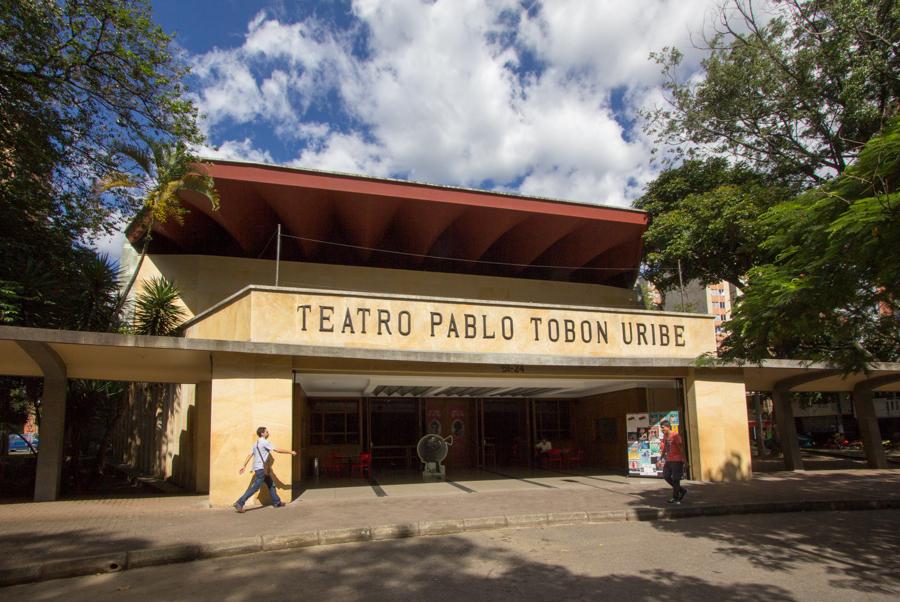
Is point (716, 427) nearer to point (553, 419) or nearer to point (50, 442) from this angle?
point (553, 419)

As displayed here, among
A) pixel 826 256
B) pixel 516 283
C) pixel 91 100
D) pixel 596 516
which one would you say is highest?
pixel 91 100

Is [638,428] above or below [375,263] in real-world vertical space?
below

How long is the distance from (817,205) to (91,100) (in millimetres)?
13973

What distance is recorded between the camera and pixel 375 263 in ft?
62.0

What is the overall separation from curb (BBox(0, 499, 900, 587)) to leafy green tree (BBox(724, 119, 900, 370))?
284cm

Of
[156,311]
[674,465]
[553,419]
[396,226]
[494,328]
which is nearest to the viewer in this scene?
[674,465]

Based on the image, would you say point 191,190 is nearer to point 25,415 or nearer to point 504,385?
point 504,385

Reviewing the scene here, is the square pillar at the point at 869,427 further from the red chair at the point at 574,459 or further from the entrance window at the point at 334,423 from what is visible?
the entrance window at the point at 334,423

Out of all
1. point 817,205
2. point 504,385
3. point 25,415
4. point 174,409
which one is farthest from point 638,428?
point 25,415

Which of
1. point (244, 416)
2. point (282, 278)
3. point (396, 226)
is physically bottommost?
point (244, 416)

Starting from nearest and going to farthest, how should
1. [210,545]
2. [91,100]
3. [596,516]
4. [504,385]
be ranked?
[210,545] < [596,516] < [91,100] < [504,385]

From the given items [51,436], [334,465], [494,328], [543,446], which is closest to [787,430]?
[543,446]

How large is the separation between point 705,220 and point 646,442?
9389mm

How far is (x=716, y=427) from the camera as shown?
1477 cm
